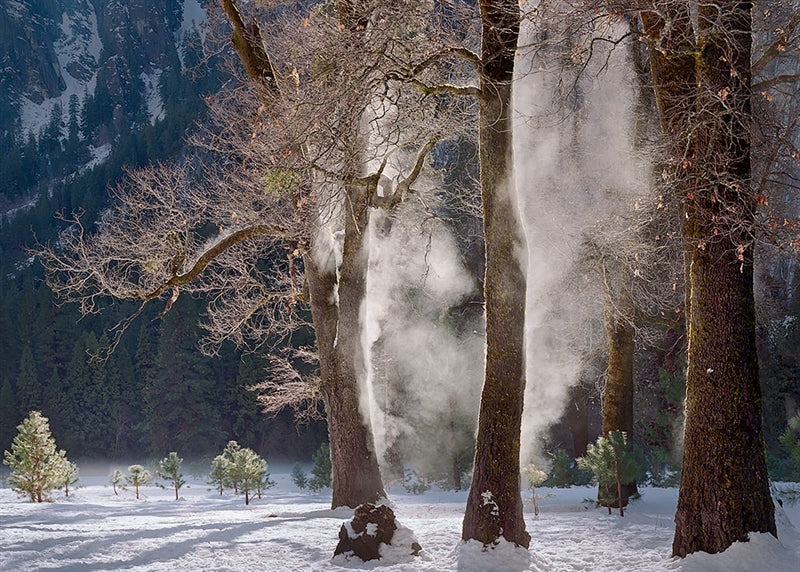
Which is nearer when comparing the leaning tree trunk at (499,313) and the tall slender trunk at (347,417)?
the leaning tree trunk at (499,313)

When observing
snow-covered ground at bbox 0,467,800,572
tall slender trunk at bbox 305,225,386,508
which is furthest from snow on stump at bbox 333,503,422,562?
tall slender trunk at bbox 305,225,386,508

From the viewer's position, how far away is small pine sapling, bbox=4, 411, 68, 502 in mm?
13320

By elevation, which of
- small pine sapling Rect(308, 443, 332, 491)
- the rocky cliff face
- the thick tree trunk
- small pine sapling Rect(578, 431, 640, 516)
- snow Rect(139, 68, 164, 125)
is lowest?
small pine sapling Rect(308, 443, 332, 491)

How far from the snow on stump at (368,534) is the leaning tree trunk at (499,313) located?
0.65m

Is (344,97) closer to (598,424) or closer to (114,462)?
(598,424)

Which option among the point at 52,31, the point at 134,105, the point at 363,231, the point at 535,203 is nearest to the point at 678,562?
the point at 363,231

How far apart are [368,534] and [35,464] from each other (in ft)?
34.1

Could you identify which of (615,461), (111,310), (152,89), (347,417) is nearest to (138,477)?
(347,417)

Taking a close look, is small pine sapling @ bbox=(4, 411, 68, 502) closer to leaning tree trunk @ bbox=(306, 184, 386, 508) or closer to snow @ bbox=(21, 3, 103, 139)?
leaning tree trunk @ bbox=(306, 184, 386, 508)

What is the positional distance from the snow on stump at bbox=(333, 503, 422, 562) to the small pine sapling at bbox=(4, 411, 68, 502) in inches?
389

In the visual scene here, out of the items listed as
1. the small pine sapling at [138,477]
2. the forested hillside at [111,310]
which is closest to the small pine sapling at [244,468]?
the forested hillside at [111,310]

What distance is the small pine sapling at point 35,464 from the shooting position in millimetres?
13320

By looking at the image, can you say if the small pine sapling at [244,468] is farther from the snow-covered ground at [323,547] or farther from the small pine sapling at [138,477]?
the snow-covered ground at [323,547]

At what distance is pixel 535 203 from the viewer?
1201 cm
